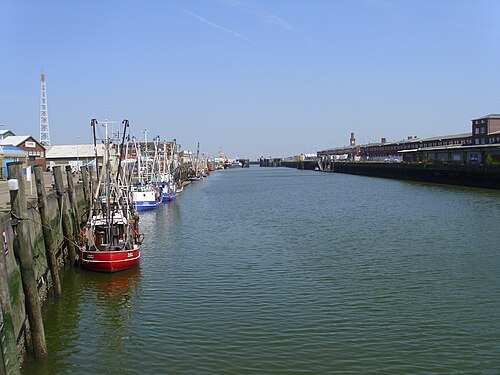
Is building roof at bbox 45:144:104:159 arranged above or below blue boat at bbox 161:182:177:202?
above

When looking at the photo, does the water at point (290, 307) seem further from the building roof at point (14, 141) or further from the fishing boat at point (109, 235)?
the building roof at point (14, 141)

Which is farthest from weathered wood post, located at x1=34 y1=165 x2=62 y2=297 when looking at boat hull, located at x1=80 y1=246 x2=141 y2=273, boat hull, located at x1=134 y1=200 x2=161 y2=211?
boat hull, located at x1=134 y1=200 x2=161 y2=211

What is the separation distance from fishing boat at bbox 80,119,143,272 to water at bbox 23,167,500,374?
80 centimetres

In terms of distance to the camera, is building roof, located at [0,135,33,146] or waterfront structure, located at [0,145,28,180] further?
building roof, located at [0,135,33,146]

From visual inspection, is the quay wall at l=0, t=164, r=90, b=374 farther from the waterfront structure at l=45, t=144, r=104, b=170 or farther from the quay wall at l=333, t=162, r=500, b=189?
the waterfront structure at l=45, t=144, r=104, b=170

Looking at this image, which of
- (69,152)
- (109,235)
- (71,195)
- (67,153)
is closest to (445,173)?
(71,195)

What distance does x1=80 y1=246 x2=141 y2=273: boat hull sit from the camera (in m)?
26.8

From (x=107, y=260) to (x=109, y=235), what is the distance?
1902 mm

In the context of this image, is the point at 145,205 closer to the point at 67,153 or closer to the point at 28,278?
the point at 28,278

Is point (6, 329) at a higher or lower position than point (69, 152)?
lower

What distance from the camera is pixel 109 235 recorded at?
28219mm

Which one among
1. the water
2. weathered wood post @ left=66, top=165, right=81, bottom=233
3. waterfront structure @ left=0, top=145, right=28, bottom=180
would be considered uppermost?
waterfront structure @ left=0, top=145, right=28, bottom=180

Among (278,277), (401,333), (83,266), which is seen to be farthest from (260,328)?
(83,266)

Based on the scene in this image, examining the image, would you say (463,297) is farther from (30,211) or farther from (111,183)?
(111,183)
